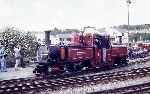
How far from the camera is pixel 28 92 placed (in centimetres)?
1474

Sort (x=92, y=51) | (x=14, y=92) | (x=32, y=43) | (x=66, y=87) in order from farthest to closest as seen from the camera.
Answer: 1. (x=32, y=43)
2. (x=92, y=51)
3. (x=66, y=87)
4. (x=14, y=92)

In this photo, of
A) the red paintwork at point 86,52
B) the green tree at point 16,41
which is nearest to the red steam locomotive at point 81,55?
the red paintwork at point 86,52

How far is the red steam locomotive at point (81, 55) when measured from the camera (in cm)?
2081

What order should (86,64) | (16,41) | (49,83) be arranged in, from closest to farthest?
(49,83) → (86,64) → (16,41)

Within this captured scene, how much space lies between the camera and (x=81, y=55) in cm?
2192

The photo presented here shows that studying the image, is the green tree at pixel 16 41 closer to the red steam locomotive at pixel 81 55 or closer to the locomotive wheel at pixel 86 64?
the red steam locomotive at pixel 81 55

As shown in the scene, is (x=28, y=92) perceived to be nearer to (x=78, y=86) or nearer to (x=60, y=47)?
(x=78, y=86)

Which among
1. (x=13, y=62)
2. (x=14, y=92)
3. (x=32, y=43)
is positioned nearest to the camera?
(x=14, y=92)

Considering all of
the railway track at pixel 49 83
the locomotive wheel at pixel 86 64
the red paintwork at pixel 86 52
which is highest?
the red paintwork at pixel 86 52

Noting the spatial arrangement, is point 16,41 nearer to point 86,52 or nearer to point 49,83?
point 86,52

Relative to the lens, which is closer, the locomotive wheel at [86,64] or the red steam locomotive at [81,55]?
the red steam locomotive at [81,55]

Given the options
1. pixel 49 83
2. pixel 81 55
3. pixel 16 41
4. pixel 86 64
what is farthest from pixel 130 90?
pixel 16 41

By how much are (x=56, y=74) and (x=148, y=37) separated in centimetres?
6968

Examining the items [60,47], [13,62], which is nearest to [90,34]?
[60,47]
